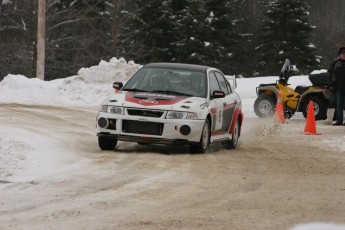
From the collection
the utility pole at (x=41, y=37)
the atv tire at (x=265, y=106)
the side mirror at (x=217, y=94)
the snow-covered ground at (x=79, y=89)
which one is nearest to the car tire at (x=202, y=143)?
the side mirror at (x=217, y=94)

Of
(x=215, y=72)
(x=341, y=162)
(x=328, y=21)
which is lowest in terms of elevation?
(x=341, y=162)

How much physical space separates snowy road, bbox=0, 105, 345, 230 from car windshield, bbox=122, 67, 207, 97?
3.23ft

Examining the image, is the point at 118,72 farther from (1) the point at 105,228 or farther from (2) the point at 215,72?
(1) the point at 105,228

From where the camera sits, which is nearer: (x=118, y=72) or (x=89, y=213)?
(x=89, y=213)

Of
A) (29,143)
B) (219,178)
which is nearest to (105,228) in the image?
(219,178)

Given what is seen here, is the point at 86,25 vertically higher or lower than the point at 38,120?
higher

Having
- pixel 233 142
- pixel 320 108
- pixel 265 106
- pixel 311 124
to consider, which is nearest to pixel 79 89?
pixel 265 106

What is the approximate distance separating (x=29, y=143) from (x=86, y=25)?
4434 centimetres

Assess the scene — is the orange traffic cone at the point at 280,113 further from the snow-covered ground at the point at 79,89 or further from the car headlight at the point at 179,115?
the car headlight at the point at 179,115

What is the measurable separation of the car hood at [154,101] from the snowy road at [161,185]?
2.44 ft

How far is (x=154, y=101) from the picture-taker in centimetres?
1254

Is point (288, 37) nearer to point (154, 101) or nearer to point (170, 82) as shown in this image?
point (170, 82)

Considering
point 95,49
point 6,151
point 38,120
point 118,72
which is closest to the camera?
point 6,151

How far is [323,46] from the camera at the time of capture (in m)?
74.2
